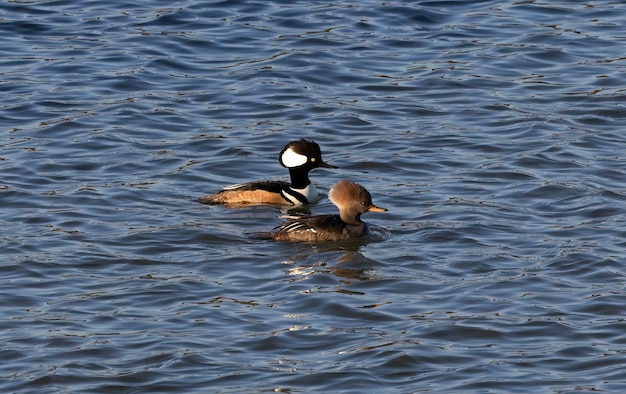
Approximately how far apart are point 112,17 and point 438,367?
13.3 m

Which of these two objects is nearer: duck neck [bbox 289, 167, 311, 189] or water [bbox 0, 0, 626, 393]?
water [bbox 0, 0, 626, 393]

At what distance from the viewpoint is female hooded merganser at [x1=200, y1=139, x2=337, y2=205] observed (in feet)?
46.7

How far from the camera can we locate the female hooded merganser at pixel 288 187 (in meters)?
14.2

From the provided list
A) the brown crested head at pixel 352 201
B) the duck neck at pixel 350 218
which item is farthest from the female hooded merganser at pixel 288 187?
the duck neck at pixel 350 218

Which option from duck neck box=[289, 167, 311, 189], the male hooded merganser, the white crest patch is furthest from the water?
the white crest patch

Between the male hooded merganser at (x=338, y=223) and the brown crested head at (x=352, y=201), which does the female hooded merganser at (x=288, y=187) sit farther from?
the brown crested head at (x=352, y=201)

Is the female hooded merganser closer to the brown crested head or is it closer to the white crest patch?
the white crest patch

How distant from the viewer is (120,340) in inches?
402

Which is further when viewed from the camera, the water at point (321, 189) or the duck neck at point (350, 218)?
the duck neck at point (350, 218)

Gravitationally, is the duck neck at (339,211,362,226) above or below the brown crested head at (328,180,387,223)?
below

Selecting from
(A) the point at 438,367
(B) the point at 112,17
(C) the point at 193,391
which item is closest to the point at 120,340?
(C) the point at 193,391

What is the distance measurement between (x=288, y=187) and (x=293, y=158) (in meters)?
0.35

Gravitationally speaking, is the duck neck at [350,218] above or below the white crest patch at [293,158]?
below

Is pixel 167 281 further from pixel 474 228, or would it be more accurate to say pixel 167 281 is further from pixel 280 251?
pixel 474 228
